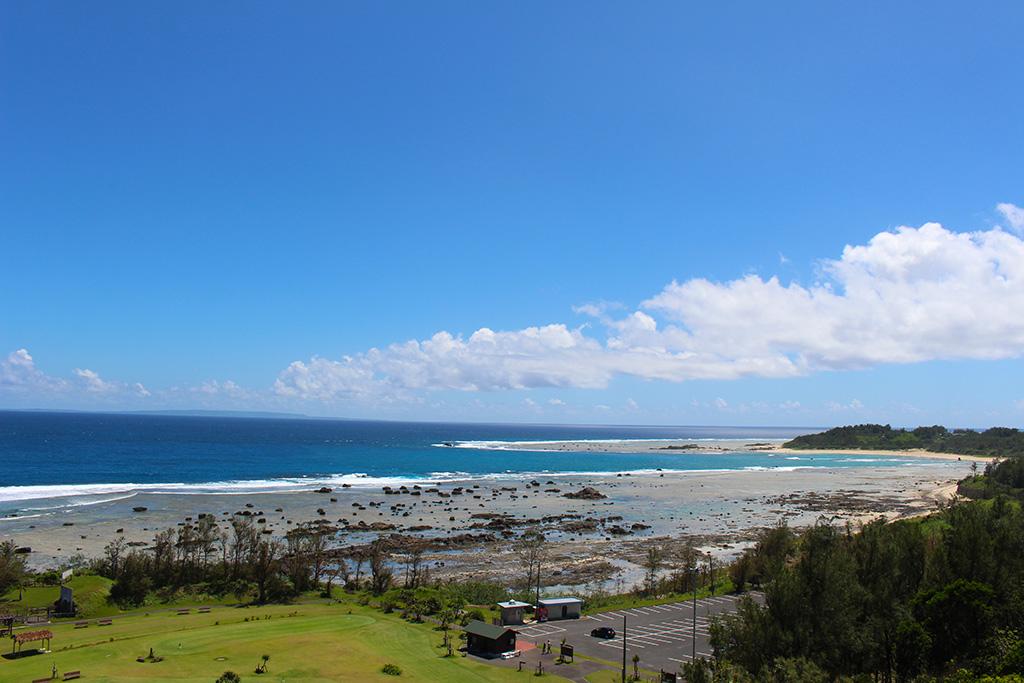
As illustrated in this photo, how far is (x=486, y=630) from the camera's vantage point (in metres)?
40.0

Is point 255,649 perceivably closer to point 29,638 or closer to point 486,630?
point 29,638

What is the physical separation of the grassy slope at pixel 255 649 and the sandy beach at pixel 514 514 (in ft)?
62.8

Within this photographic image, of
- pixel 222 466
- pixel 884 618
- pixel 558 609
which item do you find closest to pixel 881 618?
pixel 884 618

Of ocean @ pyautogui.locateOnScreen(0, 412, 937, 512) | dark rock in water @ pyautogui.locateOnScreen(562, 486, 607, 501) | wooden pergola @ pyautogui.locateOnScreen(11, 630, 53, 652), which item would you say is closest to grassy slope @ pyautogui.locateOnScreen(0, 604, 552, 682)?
wooden pergola @ pyautogui.locateOnScreen(11, 630, 53, 652)

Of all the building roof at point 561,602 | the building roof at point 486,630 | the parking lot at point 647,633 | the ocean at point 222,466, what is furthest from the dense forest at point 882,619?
the ocean at point 222,466

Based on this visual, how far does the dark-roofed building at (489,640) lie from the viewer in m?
39.1

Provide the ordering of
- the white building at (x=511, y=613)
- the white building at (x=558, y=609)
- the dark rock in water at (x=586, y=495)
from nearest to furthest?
the white building at (x=511, y=613), the white building at (x=558, y=609), the dark rock in water at (x=586, y=495)

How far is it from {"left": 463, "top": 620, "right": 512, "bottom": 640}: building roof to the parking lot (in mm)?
3362

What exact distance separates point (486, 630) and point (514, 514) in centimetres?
5658

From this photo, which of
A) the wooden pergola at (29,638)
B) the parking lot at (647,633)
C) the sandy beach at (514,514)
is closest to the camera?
the wooden pergola at (29,638)

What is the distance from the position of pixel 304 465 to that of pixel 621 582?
112 m

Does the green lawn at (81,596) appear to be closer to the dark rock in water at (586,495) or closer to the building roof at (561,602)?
the building roof at (561,602)

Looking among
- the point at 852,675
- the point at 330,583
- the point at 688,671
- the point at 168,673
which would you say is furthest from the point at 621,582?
the point at 168,673

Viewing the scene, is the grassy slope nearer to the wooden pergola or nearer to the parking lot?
the wooden pergola
